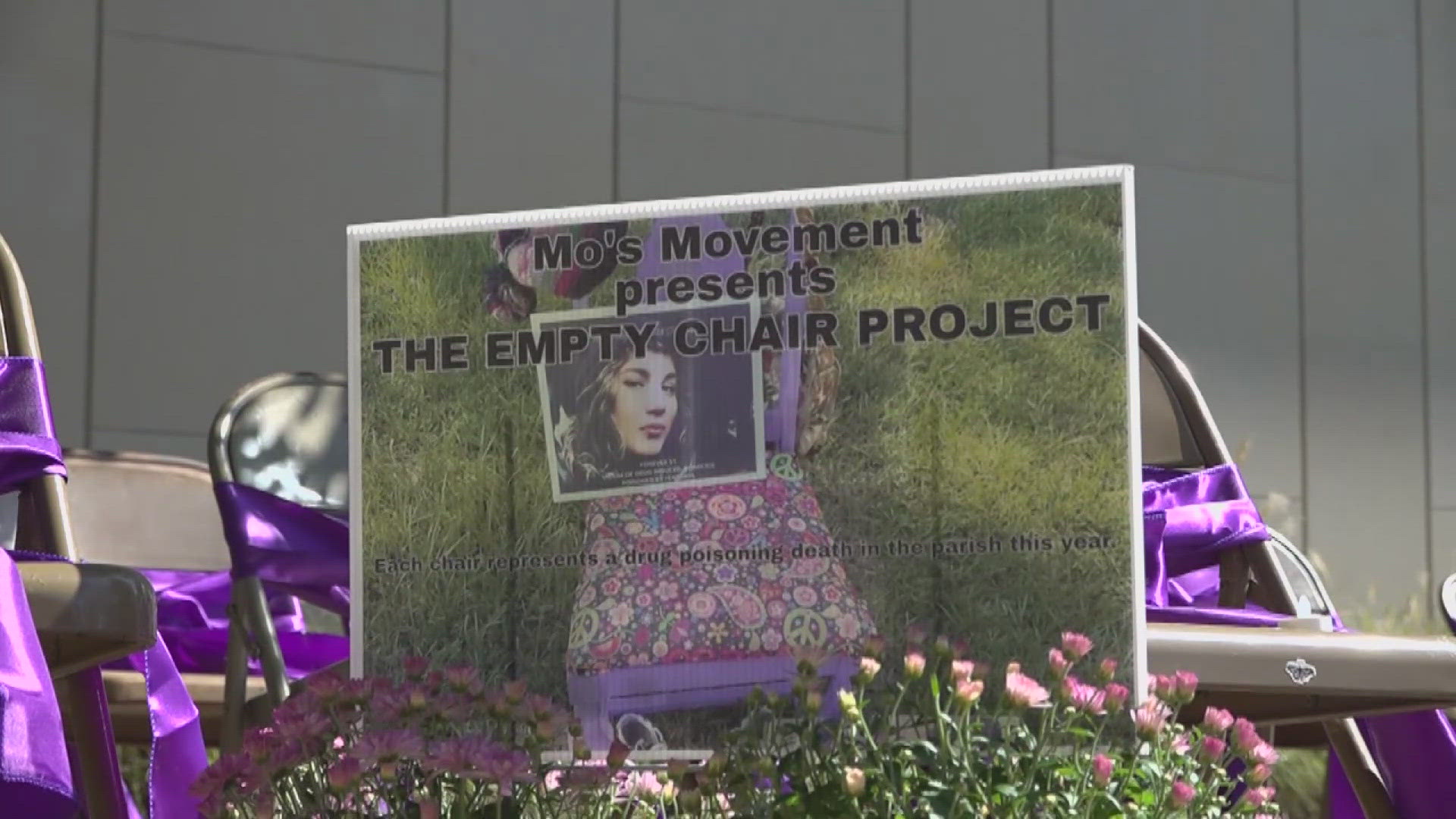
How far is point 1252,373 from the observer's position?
669cm

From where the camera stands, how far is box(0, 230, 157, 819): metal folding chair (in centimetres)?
134

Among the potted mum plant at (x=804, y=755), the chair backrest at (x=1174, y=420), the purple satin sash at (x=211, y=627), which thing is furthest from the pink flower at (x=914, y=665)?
the purple satin sash at (x=211, y=627)

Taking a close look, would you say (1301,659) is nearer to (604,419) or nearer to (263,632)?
(604,419)

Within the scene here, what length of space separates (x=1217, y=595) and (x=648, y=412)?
52.8 inches

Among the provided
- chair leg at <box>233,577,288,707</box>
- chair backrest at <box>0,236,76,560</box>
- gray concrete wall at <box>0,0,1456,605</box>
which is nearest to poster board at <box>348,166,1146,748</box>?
chair backrest at <box>0,236,76,560</box>

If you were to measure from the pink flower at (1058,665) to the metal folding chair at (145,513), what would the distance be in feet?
8.05

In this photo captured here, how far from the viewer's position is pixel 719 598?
3.92ft

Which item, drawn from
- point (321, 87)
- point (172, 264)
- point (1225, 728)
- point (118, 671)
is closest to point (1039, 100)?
point (321, 87)

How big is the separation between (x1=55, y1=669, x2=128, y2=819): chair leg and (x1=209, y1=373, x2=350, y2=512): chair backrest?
46.2 inches

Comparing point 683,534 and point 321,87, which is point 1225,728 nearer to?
point 683,534

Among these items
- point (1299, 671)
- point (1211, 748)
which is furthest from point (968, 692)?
point (1299, 671)

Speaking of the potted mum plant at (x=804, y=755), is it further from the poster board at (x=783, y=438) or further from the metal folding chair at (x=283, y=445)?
the metal folding chair at (x=283, y=445)

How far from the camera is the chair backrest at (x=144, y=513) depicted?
338 centimetres

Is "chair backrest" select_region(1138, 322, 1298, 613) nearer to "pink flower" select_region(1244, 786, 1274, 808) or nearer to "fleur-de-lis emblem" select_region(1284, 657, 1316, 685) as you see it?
"fleur-de-lis emblem" select_region(1284, 657, 1316, 685)
